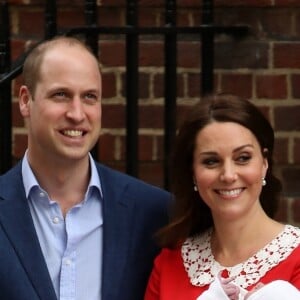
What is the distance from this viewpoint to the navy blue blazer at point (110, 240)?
363cm

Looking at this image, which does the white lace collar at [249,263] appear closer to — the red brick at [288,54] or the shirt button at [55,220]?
the shirt button at [55,220]

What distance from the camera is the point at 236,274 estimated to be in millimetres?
3492

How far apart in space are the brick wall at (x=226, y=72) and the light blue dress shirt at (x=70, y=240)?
1057 mm

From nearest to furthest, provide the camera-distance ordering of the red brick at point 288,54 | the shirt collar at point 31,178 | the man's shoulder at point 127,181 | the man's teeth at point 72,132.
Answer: the man's teeth at point 72,132 < the shirt collar at point 31,178 < the man's shoulder at point 127,181 < the red brick at point 288,54

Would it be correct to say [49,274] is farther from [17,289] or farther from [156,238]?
[156,238]

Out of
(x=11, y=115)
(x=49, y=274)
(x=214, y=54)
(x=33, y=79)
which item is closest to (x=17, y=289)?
(x=49, y=274)

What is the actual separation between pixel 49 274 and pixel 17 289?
108 millimetres

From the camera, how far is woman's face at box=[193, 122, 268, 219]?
137 inches

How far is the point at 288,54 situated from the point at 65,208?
1417 millimetres

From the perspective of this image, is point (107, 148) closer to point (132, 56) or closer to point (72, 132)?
point (132, 56)

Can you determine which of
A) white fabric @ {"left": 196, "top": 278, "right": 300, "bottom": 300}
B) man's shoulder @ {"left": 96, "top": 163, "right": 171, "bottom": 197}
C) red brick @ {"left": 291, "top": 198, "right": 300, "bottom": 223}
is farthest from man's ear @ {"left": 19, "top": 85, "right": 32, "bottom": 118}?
red brick @ {"left": 291, "top": 198, "right": 300, "bottom": 223}

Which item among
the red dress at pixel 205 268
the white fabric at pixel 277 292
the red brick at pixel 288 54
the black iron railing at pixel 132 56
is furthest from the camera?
the red brick at pixel 288 54

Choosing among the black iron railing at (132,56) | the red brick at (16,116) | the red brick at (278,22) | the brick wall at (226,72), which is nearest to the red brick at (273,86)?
the brick wall at (226,72)

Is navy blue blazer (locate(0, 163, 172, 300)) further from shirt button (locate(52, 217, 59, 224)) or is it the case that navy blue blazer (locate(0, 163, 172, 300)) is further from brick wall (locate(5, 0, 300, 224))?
brick wall (locate(5, 0, 300, 224))
